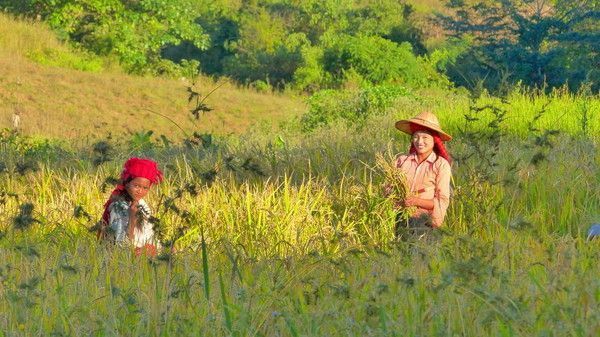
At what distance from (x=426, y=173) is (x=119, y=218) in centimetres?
211

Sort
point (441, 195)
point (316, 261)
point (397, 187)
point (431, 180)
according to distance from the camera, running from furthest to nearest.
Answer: point (397, 187), point (431, 180), point (441, 195), point (316, 261)

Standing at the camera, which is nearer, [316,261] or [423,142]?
[316,261]

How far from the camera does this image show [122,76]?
32469mm

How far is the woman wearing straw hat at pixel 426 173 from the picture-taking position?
7.49 meters

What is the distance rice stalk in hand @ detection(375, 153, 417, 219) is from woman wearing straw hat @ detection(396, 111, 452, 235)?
0.04 meters

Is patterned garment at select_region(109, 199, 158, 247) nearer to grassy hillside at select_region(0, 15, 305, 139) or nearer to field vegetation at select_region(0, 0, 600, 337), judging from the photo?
field vegetation at select_region(0, 0, 600, 337)

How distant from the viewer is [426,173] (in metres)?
7.66

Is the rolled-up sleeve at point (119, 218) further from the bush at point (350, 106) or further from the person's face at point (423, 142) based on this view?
the bush at point (350, 106)

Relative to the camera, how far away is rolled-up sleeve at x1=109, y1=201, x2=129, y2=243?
22.0 feet

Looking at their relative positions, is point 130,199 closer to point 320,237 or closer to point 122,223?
point 122,223

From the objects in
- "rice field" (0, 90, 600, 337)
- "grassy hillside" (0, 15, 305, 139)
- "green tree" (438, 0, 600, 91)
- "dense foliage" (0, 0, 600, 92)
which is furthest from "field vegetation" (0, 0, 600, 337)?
"dense foliage" (0, 0, 600, 92)

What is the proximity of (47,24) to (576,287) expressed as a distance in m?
33.5

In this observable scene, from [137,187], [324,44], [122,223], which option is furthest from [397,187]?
[324,44]

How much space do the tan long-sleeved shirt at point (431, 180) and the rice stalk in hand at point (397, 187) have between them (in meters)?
0.06
